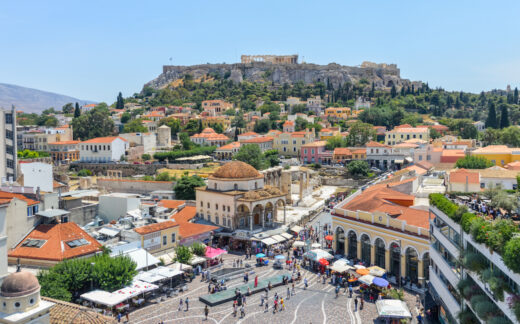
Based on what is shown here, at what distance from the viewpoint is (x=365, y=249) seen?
3262cm

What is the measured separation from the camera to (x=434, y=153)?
63094mm

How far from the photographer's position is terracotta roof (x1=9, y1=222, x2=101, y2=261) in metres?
27.3

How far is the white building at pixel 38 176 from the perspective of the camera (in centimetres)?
4419

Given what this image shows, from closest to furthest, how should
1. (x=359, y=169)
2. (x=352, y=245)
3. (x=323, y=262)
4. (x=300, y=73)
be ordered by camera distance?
(x=323, y=262)
(x=352, y=245)
(x=359, y=169)
(x=300, y=73)

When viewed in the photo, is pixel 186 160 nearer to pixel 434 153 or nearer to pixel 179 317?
pixel 434 153

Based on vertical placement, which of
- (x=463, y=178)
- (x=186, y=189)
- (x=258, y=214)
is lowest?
(x=258, y=214)

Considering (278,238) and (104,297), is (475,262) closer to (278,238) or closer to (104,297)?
(104,297)

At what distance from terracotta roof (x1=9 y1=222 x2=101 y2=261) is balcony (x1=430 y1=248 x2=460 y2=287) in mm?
19268

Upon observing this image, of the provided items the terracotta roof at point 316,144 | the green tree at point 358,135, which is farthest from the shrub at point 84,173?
the green tree at point 358,135

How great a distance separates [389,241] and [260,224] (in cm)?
1443

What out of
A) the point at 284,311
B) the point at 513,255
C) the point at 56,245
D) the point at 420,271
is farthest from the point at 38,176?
the point at 513,255

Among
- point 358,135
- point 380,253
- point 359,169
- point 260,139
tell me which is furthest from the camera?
point 260,139

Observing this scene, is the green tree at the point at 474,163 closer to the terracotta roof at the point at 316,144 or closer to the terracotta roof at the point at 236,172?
the terracotta roof at the point at 236,172

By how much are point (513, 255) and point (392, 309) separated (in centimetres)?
1073
